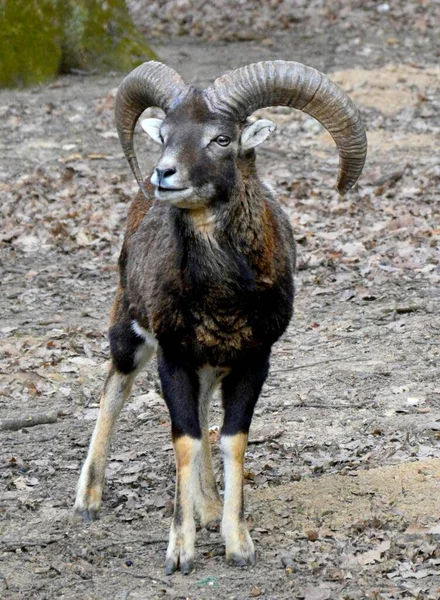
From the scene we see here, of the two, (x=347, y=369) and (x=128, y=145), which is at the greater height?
(x=128, y=145)

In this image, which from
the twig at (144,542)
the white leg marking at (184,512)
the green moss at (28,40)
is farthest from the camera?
the green moss at (28,40)

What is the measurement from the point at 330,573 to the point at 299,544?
Answer: 0.46 meters

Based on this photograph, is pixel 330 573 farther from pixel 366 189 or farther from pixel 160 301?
pixel 366 189

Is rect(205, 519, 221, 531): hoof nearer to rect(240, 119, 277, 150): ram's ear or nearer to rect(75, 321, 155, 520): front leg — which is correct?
rect(75, 321, 155, 520): front leg

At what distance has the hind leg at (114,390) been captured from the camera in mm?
7453

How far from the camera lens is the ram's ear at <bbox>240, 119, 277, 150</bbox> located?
22.1 feet

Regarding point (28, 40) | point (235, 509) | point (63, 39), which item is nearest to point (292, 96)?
point (235, 509)

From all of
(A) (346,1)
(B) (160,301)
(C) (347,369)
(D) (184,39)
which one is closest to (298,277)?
(C) (347,369)

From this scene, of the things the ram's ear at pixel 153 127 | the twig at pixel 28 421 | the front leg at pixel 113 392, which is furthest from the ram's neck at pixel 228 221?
the twig at pixel 28 421

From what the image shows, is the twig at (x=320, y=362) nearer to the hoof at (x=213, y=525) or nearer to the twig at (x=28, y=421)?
the twig at (x=28, y=421)

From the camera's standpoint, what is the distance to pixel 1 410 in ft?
28.6

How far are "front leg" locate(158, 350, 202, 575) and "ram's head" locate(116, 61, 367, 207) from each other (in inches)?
42.2

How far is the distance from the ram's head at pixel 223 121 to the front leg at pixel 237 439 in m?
1.10

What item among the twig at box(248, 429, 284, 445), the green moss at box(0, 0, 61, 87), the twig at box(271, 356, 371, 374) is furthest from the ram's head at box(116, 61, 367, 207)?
the green moss at box(0, 0, 61, 87)
